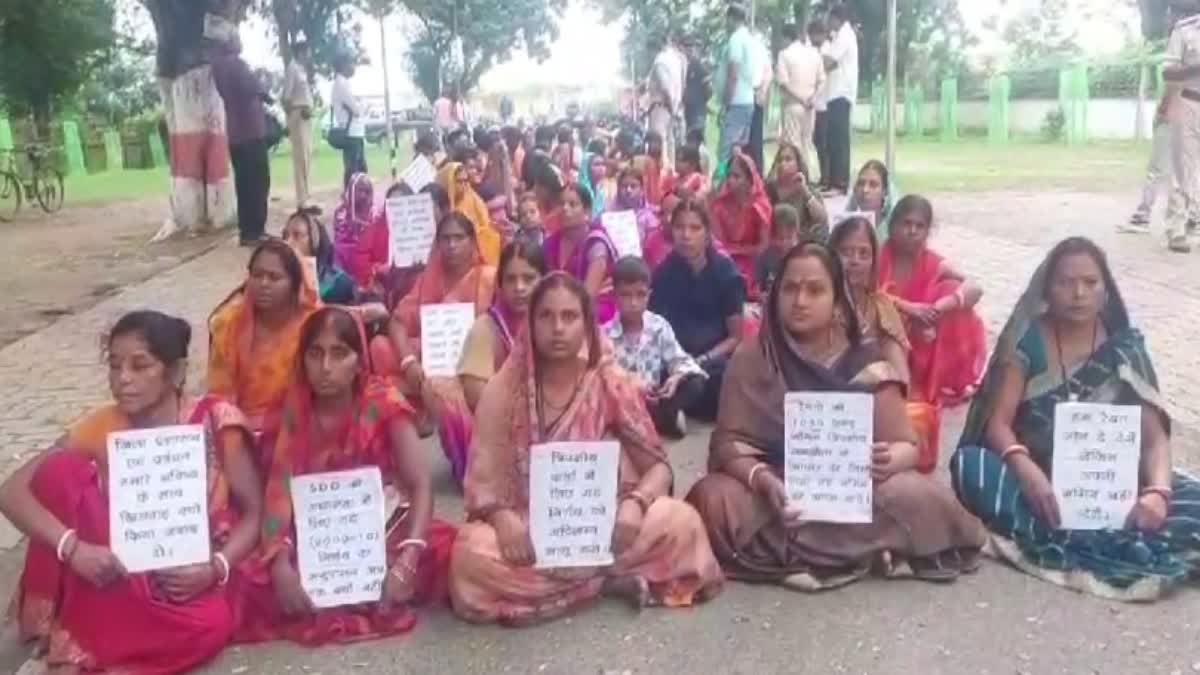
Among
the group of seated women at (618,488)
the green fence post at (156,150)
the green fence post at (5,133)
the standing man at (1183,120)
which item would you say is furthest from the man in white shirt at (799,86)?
the green fence post at (156,150)

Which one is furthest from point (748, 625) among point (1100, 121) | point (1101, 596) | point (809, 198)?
point (1100, 121)

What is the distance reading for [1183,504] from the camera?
3902mm

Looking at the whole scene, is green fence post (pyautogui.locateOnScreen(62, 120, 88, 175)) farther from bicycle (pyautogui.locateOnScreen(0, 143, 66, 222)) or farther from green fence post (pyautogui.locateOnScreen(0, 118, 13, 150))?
bicycle (pyautogui.locateOnScreen(0, 143, 66, 222))

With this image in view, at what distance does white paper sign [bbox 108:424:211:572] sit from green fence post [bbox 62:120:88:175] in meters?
28.0

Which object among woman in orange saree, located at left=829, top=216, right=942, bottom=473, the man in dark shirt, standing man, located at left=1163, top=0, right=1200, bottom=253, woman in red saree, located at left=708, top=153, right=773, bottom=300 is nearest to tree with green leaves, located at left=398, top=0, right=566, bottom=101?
the man in dark shirt

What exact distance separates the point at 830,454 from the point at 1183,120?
7.43 meters

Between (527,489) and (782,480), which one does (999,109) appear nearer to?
(782,480)

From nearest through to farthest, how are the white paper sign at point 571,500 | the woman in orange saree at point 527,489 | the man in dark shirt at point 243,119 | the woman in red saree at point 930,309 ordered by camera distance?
1. the white paper sign at point 571,500
2. the woman in orange saree at point 527,489
3. the woman in red saree at point 930,309
4. the man in dark shirt at point 243,119

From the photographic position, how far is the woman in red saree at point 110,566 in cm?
342

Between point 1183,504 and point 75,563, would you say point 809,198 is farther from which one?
point 75,563

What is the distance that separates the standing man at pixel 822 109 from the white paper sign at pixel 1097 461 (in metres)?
10.6

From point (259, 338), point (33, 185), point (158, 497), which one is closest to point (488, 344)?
point (259, 338)

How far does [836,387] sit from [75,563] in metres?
2.16

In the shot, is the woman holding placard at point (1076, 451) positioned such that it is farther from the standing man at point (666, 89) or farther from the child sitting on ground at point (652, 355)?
the standing man at point (666, 89)
